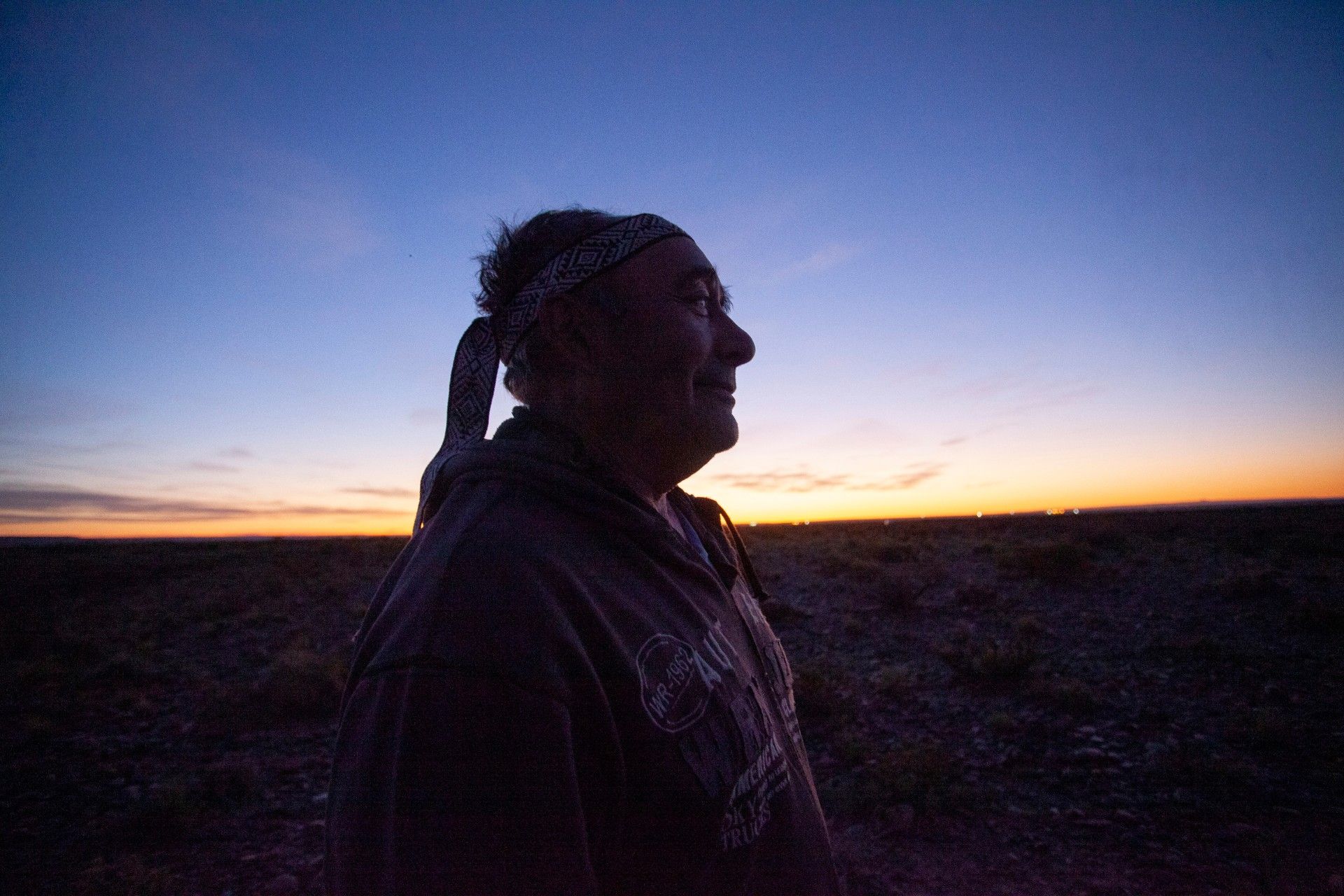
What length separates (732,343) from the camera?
211 centimetres

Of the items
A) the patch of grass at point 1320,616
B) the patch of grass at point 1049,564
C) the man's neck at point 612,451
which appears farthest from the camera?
the patch of grass at point 1049,564

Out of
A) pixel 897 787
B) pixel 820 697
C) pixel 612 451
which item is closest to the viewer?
pixel 612 451

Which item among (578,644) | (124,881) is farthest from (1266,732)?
(124,881)

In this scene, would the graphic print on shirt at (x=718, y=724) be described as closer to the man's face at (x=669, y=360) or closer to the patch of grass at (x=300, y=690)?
the man's face at (x=669, y=360)

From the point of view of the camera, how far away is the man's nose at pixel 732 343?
6.89 ft

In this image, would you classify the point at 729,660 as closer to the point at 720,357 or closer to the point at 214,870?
the point at 720,357

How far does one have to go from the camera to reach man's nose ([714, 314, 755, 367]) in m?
2.10

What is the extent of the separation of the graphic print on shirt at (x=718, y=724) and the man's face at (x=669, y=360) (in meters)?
0.62

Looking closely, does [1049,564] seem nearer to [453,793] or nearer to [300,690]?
[300,690]

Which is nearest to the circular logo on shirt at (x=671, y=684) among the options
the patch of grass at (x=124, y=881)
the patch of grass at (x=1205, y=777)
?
the patch of grass at (x=124, y=881)

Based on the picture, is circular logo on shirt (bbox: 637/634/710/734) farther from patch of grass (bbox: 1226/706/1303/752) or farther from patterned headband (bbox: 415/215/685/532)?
patch of grass (bbox: 1226/706/1303/752)

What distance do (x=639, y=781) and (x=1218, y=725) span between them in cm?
723

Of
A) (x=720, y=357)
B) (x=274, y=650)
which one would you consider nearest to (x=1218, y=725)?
(x=720, y=357)

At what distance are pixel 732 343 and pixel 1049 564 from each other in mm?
14290
